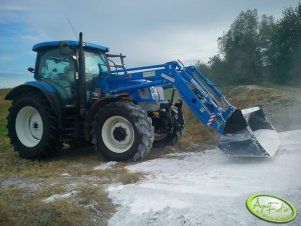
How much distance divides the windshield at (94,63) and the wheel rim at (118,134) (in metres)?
1.48

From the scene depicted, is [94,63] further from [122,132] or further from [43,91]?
[122,132]

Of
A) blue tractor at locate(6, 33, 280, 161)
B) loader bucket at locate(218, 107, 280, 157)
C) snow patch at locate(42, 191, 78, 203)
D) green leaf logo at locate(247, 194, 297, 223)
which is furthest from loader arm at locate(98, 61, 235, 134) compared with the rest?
snow patch at locate(42, 191, 78, 203)

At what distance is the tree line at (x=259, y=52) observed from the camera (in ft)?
109

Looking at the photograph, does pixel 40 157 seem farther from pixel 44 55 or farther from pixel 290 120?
pixel 290 120

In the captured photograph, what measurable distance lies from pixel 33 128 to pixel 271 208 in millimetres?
5918

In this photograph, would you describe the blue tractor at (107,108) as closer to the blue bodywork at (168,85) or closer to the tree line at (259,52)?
the blue bodywork at (168,85)

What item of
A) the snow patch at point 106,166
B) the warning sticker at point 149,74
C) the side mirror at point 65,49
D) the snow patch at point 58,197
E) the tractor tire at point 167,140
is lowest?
the snow patch at point 58,197

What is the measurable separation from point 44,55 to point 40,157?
7.47 feet

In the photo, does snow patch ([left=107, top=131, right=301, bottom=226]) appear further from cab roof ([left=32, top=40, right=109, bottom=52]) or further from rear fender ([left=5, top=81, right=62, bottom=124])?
cab roof ([left=32, top=40, right=109, bottom=52])

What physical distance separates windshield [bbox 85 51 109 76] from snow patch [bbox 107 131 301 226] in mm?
2539

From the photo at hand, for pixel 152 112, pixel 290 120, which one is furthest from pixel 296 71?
pixel 152 112

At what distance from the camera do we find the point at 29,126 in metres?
8.54

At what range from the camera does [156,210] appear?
427cm

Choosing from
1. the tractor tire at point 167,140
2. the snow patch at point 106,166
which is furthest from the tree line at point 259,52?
the snow patch at point 106,166
